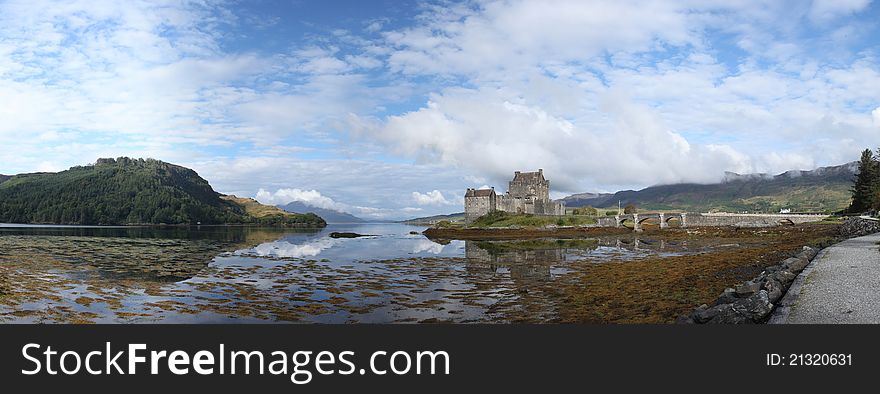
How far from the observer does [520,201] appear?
128m

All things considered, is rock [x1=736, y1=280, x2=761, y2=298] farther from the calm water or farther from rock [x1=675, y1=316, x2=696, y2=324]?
the calm water

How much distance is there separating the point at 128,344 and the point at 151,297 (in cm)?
1420


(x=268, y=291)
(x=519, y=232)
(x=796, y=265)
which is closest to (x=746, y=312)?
(x=796, y=265)

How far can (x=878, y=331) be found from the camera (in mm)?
9719

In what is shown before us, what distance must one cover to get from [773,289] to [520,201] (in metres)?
113

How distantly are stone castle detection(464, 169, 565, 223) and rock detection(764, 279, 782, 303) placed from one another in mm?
107711

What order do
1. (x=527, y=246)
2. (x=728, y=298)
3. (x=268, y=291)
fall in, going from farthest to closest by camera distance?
(x=527, y=246) → (x=268, y=291) → (x=728, y=298)

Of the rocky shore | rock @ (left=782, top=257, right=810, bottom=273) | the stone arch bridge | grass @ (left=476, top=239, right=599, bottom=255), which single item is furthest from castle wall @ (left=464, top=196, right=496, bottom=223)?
the rocky shore

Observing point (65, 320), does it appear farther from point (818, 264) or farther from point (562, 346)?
point (818, 264)

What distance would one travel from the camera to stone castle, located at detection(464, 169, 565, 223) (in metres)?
126

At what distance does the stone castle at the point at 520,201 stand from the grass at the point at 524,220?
4209 mm

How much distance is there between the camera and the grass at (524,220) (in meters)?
105

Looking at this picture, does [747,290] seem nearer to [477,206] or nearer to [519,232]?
[519,232]

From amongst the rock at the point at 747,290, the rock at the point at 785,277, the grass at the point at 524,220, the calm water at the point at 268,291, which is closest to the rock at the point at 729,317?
the rock at the point at 747,290
